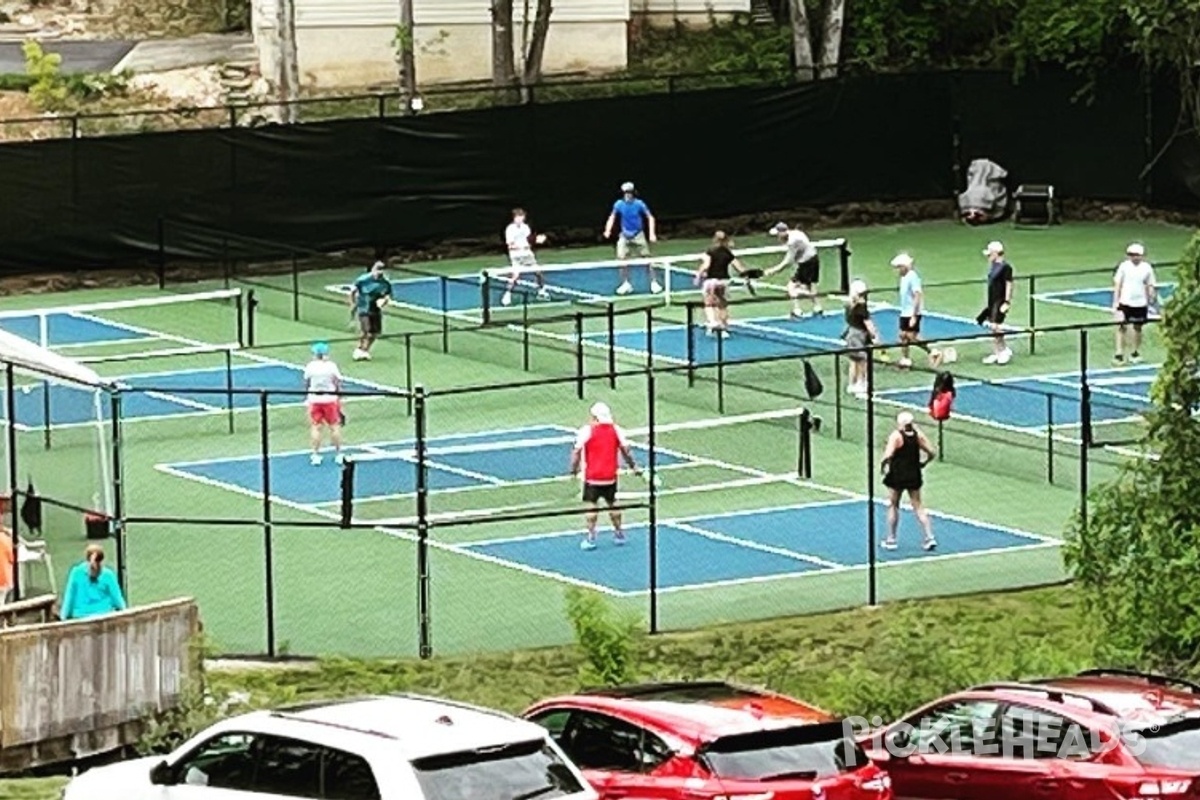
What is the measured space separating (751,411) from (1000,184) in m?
20.9

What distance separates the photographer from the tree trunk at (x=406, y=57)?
188ft

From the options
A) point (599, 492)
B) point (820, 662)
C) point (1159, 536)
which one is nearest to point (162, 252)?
point (599, 492)

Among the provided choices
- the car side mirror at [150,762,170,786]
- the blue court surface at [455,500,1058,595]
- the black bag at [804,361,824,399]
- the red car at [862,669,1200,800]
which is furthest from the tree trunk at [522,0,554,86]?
the car side mirror at [150,762,170,786]

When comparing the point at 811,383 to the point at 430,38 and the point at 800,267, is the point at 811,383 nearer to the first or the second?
the point at 800,267

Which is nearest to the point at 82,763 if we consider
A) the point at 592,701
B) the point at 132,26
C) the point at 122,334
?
the point at 592,701

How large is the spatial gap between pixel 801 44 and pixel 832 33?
0.75 meters

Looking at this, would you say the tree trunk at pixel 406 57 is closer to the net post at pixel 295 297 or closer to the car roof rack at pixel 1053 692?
the net post at pixel 295 297

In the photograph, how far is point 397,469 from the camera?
37125 mm

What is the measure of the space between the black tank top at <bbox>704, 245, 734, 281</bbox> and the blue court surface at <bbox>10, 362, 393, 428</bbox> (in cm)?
554

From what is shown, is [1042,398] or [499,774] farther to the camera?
[1042,398]

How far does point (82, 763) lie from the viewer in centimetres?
→ 2506

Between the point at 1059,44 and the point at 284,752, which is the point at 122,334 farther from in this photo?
the point at 284,752

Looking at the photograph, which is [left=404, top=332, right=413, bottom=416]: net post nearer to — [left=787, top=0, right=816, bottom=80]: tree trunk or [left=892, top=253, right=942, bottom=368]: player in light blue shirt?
[left=892, top=253, right=942, bottom=368]: player in light blue shirt

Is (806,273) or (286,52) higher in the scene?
(286,52)
